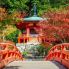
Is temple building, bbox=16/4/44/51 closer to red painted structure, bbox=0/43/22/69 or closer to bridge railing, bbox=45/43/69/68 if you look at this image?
red painted structure, bbox=0/43/22/69

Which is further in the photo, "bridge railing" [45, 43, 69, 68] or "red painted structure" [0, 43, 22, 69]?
"bridge railing" [45, 43, 69, 68]

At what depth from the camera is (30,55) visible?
35344mm

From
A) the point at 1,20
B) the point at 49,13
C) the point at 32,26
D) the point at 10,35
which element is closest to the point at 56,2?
the point at 32,26

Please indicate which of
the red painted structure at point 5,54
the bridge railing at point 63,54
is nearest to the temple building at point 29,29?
the red painted structure at point 5,54

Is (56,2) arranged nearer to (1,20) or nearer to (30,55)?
(30,55)

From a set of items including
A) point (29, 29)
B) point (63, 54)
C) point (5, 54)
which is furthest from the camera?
point (29, 29)

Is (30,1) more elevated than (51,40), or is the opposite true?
(30,1)

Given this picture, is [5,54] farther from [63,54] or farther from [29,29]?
[29,29]

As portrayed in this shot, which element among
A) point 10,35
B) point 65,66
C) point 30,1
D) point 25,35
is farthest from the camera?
point 30,1

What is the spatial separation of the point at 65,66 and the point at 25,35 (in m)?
28.8

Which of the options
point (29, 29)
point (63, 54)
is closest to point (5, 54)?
point (63, 54)

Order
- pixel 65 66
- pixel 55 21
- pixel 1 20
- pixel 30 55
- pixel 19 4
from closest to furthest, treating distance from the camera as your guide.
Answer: pixel 65 66, pixel 1 20, pixel 55 21, pixel 30 55, pixel 19 4

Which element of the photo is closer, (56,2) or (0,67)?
(0,67)

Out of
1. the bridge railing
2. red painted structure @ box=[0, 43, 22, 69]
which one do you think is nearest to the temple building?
red painted structure @ box=[0, 43, 22, 69]
